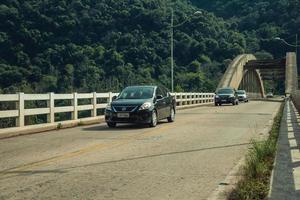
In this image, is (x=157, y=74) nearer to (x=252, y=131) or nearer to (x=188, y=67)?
(x=188, y=67)

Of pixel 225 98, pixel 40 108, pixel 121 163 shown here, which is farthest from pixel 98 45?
pixel 121 163

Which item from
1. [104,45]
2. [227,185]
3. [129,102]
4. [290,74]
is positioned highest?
[104,45]

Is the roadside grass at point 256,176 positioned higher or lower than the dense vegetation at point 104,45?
lower

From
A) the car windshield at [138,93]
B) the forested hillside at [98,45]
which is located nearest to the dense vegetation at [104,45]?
the forested hillside at [98,45]

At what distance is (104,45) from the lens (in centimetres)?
7838

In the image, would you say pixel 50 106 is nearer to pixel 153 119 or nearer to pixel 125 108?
pixel 125 108

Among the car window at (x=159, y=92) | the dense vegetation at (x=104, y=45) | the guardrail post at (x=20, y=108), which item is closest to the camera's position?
the guardrail post at (x=20, y=108)

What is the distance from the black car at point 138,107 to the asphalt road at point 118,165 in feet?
9.19

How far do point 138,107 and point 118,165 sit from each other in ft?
28.4

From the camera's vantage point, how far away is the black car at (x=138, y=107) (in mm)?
17406

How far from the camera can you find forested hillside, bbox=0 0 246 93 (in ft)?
204

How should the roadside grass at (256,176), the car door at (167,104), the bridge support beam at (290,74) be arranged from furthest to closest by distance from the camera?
the bridge support beam at (290,74)
the car door at (167,104)
the roadside grass at (256,176)

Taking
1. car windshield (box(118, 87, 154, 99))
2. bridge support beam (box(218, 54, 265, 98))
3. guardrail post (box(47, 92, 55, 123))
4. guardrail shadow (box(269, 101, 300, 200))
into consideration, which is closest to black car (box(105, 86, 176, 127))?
car windshield (box(118, 87, 154, 99))

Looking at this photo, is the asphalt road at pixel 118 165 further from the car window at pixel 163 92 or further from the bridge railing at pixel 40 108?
the car window at pixel 163 92
